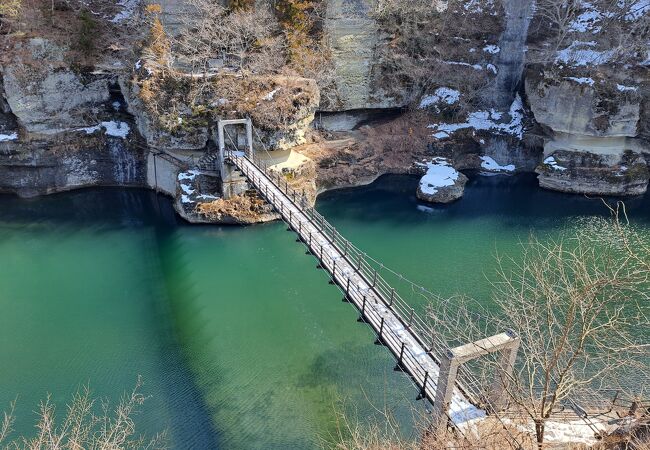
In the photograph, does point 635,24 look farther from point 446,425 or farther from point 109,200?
point 109,200

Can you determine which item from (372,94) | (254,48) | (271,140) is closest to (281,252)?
(271,140)

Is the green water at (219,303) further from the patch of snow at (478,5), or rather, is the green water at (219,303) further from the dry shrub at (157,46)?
the patch of snow at (478,5)

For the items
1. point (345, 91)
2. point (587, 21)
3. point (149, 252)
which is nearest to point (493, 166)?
point (345, 91)

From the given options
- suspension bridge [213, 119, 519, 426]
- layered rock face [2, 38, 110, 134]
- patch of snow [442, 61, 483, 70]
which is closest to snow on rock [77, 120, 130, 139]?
layered rock face [2, 38, 110, 134]

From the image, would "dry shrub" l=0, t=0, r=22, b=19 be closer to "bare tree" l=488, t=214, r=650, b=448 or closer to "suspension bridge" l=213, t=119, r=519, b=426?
"suspension bridge" l=213, t=119, r=519, b=426

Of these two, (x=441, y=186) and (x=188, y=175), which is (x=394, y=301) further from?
(x=441, y=186)

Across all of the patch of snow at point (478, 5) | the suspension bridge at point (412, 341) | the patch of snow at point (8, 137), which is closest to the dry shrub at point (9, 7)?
the patch of snow at point (8, 137)
